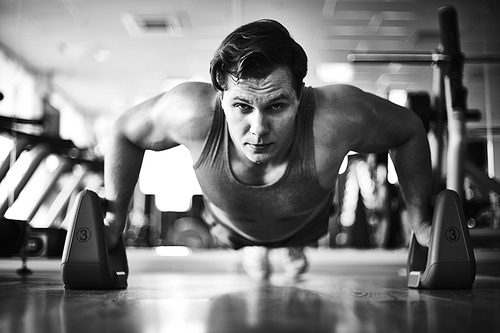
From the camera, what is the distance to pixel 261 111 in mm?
1150

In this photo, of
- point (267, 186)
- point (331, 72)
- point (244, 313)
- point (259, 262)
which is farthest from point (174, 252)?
point (244, 313)

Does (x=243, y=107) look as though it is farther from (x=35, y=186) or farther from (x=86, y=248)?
(x=35, y=186)

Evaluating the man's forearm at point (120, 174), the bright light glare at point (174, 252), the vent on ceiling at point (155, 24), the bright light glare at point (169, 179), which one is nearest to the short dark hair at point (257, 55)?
the man's forearm at point (120, 174)

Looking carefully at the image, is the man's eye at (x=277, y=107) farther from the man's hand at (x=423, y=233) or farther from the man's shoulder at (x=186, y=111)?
the man's hand at (x=423, y=233)

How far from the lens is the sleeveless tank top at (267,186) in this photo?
4.40 feet

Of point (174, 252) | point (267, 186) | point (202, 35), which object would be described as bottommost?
point (174, 252)

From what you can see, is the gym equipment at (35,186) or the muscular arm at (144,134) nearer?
the muscular arm at (144,134)

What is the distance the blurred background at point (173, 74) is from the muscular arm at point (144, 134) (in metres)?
1.80

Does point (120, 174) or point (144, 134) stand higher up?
point (144, 134)

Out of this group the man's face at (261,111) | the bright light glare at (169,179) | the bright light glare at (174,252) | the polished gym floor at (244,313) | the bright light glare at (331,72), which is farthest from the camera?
the bright light glare at (169,179)

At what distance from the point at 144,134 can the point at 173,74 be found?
4307mm

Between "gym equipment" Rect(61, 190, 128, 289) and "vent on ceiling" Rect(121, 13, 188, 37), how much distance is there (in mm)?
3826

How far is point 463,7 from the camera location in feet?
15.3

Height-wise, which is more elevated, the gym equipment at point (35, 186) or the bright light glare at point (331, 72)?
the bright light glare at point (331, 72)
